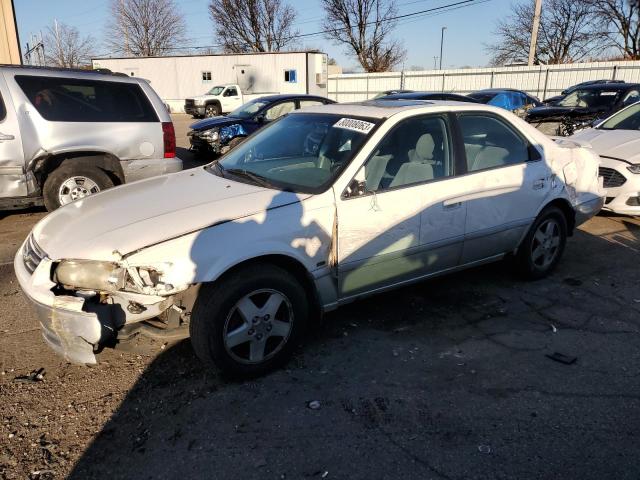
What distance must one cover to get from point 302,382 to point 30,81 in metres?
5.18

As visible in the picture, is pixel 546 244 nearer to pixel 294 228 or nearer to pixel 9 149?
pixel 294 228

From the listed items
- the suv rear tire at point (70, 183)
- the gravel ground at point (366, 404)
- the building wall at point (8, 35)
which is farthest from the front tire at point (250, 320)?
the building wall at point (8, 35)

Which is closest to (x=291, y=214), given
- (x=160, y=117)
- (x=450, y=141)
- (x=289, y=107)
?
(x=450, y=141)

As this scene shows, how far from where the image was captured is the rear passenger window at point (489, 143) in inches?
153

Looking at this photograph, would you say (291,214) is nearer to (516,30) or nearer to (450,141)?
(450,141)

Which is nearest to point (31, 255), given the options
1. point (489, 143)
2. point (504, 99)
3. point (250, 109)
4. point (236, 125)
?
point (489, 143)

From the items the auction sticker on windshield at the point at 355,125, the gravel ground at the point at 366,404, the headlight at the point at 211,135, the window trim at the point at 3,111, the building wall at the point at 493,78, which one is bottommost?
the gravel ground at the point at 366,404

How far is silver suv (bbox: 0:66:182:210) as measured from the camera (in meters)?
5.73

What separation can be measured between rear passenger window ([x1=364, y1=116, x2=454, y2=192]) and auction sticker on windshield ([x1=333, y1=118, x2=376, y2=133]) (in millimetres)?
147

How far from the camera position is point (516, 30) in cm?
4803

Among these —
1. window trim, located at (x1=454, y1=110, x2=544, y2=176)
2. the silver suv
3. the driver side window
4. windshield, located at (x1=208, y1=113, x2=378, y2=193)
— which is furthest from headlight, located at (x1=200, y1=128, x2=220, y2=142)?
window trim, located at (x1=454, y1=110, x2=544, y2=176)

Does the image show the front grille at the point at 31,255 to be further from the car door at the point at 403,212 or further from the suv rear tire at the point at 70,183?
the suv rear tire at the point at 70,183

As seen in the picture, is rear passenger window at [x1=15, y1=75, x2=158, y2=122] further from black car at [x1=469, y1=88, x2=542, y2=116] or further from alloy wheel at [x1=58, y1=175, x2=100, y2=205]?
black car at [x1=469, y1=88, x2=542, y2=116]

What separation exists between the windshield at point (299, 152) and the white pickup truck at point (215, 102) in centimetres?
2432
